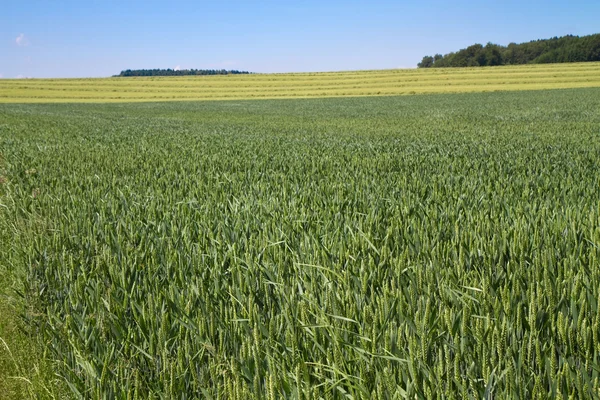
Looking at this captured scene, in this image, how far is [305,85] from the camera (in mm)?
79625

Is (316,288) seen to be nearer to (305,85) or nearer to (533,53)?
(305,85)

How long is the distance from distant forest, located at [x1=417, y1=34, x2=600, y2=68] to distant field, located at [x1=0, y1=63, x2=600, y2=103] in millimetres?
36046

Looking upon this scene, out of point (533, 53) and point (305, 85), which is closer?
point (305, 85)

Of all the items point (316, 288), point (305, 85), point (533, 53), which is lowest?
point (316, 288)

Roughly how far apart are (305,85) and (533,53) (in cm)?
8289

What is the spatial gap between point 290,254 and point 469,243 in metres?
1.14

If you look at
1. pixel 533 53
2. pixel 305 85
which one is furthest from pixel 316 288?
pixel 533 53

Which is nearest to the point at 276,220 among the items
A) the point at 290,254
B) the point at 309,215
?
the point at 309,215

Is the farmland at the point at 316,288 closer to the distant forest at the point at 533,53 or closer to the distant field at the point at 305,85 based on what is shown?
the distant field at the point at 305,85

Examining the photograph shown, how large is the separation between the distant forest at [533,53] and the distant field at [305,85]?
1419 inches

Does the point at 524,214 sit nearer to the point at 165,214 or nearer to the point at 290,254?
the point at 290,254

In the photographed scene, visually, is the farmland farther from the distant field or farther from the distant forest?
the distant forest

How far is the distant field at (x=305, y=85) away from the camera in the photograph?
214ft

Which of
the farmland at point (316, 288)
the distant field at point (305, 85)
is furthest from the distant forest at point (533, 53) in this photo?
the farmland at point (316, 288)
